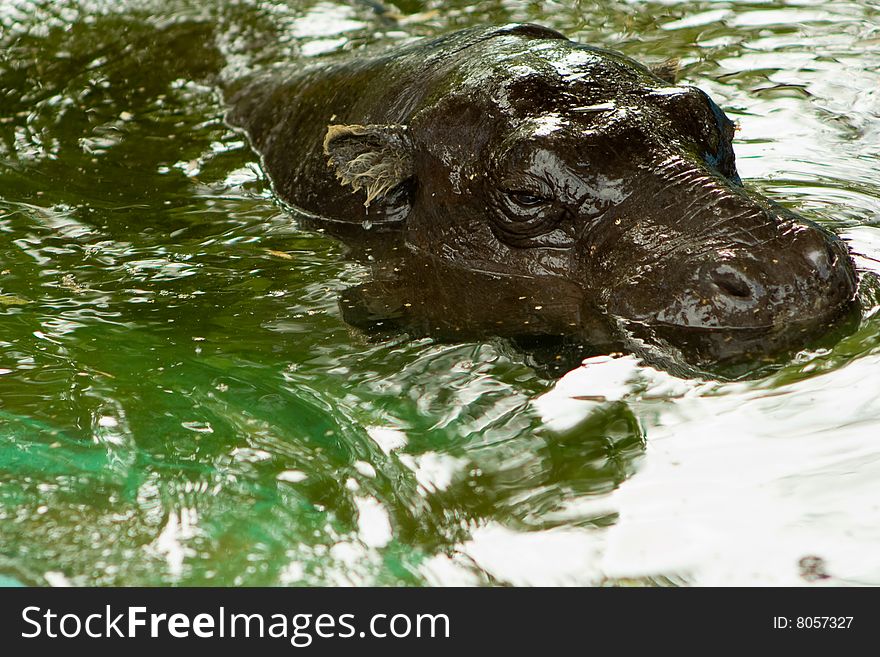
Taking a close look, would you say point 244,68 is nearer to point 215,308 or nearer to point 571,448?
point 215,308

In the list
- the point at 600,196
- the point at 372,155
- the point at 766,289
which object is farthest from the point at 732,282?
the point at 372,155

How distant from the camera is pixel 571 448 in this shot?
3811 millimetres

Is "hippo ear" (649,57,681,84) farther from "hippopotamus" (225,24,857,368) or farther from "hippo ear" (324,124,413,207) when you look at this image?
"hippo ear" (324,124,413,207)

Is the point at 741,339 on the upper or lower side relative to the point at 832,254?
lower

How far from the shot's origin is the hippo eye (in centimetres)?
509

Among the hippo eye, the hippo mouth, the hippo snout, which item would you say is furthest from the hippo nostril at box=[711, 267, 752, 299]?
the hippo eye

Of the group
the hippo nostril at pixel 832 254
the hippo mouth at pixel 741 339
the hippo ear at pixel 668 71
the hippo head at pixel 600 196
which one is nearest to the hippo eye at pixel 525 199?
the hippo head at pixel 600 196

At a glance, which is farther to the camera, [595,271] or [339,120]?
[339,120]

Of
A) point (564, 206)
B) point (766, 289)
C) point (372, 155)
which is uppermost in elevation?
point (372, 155)

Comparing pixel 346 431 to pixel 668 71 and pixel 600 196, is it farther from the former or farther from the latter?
pixel 668 71

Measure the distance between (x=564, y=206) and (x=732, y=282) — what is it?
98 cm

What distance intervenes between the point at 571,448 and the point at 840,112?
4.27 m

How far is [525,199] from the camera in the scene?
5.13 m
